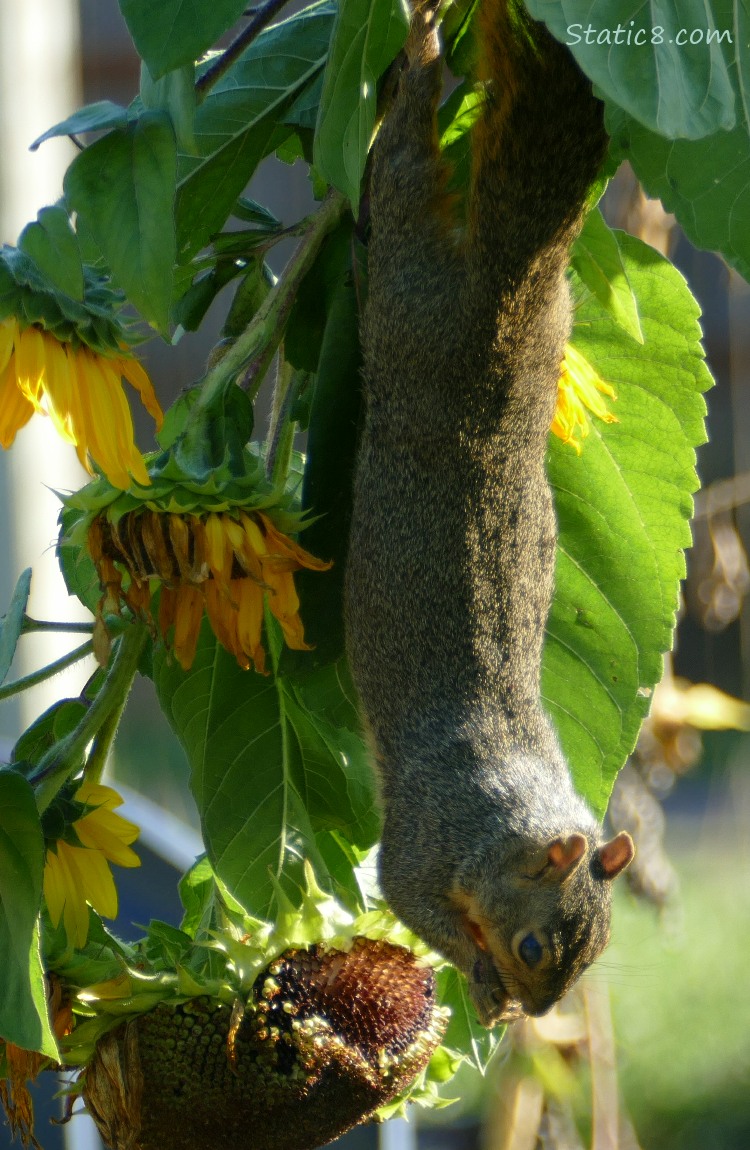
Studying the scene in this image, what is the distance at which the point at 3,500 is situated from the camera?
1847 millimetres

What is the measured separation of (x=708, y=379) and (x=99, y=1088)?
69 cm

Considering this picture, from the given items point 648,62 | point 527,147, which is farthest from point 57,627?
point 648,62

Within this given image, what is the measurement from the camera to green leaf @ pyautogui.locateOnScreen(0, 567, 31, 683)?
0.91 m

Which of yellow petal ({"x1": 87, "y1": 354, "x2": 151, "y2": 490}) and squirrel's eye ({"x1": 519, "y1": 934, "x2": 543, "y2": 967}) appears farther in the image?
squirrel's eye ({"x1": 519, "y1": 934, "x2": 543, "y2": 967})

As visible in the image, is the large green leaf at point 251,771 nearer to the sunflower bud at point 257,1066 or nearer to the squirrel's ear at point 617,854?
the sunflower bud at point 257,1066

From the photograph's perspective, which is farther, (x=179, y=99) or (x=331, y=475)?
(x=331, y=475)

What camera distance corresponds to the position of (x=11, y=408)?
0.83 metres

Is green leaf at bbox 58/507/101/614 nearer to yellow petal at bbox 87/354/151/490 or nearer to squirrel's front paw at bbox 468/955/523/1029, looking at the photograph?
yellow petal at bbox 87/354/151/490

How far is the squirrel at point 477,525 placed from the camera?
94 cm

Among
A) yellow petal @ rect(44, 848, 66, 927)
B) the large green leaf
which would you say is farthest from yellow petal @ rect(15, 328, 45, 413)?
yellow petal @ rect(44, 848, 66, 927)

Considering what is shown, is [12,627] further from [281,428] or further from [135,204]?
[135,204]

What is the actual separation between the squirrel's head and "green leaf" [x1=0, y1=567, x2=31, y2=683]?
501 millimetres

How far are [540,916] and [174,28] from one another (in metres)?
0.85

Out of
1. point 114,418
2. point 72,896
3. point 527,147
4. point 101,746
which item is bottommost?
point 72,896
